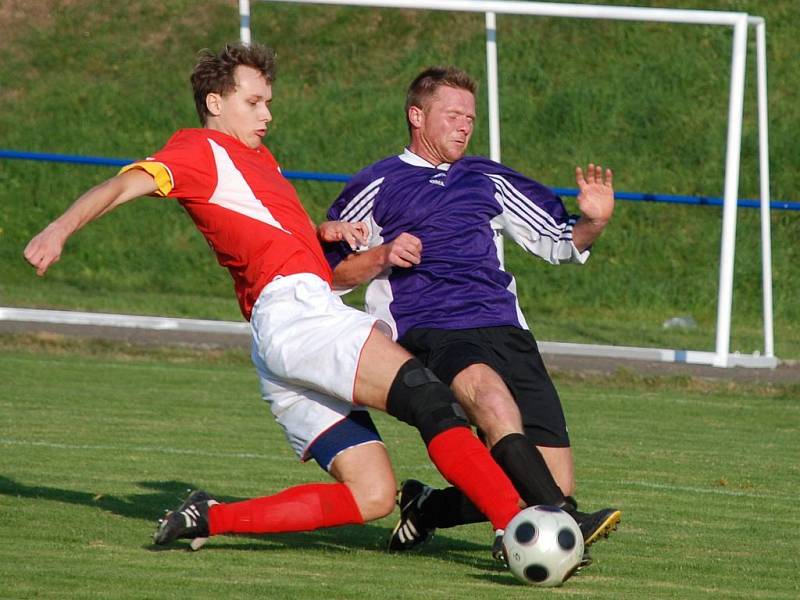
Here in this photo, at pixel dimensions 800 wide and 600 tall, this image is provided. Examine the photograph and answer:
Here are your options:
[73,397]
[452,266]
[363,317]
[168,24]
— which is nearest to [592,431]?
[73,397]

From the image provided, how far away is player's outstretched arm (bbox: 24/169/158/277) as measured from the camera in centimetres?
459

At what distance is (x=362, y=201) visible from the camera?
5.97 meters

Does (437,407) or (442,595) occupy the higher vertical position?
(437,407)

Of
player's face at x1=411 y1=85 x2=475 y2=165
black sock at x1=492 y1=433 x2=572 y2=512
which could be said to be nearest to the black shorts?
black sock at x1=492 y1=433 x2=572 y2=512

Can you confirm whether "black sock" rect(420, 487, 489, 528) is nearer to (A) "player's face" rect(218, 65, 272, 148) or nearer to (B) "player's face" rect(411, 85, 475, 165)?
(B) "player's face" rect(411, 85, 475, 165)

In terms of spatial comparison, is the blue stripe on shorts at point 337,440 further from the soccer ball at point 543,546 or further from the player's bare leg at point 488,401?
the soccer ball at point 543,546

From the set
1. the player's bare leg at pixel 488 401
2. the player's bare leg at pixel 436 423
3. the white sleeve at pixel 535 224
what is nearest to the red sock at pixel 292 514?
the player's bare leg at pixel 436 423

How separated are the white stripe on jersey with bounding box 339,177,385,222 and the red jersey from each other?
57 cm

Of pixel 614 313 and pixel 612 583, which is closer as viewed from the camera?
pixel 612 583

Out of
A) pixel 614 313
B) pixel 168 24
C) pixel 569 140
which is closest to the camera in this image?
pixel 614 313

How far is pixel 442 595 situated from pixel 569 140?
1469 cm

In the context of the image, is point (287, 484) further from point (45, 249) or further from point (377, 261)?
point (45, 249)

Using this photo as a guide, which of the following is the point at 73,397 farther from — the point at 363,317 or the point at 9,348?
the point at 363,317

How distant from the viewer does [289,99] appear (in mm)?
19984
